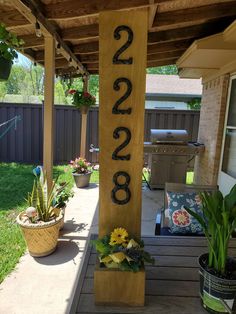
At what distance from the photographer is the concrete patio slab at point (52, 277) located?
2135 mm

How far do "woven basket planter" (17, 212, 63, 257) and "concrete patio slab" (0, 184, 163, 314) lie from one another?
88 millimetres

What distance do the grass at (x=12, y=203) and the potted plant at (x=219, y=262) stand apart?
76.4 inches

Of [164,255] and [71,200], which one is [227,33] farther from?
[71,200]

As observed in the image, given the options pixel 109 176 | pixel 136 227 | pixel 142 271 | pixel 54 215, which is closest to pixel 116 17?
pixel 109 176

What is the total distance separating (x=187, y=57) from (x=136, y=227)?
275 centimetres

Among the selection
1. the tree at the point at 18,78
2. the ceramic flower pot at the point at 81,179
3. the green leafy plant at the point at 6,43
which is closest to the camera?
the green leafy plant at the point at 6,43

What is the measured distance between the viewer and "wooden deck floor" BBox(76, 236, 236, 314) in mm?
1269

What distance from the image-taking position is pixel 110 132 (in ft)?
4.35

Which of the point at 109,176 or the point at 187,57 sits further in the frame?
the point at 187,57

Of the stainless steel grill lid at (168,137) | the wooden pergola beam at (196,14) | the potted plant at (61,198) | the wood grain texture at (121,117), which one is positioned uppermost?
the wooden pergola beam at (196,14)

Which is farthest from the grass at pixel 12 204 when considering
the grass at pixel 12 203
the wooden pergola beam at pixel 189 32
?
→ the wooden pergola beam at pixel 189 32

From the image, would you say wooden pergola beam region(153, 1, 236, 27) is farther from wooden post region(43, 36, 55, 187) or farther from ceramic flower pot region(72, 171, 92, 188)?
ceramic flower pot region(72, 171, 92, 188)

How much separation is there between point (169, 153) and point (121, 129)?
366 centimetres

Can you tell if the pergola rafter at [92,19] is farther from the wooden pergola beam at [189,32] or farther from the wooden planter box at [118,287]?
the wooden planter box at [118,287]
